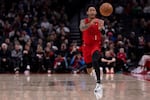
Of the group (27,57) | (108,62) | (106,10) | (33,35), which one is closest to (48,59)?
(27,57)

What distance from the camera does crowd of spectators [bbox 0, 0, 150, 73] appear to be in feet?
65.2

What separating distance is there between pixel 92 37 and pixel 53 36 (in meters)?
10.1

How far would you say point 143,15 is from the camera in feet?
77.3

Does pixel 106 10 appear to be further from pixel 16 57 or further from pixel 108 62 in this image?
pixel 16 57

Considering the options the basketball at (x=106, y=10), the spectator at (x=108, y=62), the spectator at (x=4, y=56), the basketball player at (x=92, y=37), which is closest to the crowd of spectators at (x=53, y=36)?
the spectator at (x=4, y=56)

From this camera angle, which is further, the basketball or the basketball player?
the basketball

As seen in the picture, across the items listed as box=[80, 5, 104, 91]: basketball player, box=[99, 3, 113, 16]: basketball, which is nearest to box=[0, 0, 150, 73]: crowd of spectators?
box=[99, 3, 113, 16]: basketball

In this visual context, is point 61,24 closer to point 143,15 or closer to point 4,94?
point 143,15

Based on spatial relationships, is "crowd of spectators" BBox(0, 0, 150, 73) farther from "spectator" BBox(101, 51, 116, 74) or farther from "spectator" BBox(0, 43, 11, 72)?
"spectator" BBox(101, 51, 116, 74)

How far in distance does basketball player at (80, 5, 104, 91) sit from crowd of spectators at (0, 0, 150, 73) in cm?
844

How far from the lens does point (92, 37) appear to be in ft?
36.0

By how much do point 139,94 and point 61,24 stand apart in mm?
12379

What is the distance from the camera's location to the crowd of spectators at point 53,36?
19.9m

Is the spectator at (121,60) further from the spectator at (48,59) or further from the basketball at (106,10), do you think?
the basketball at (106,10)
